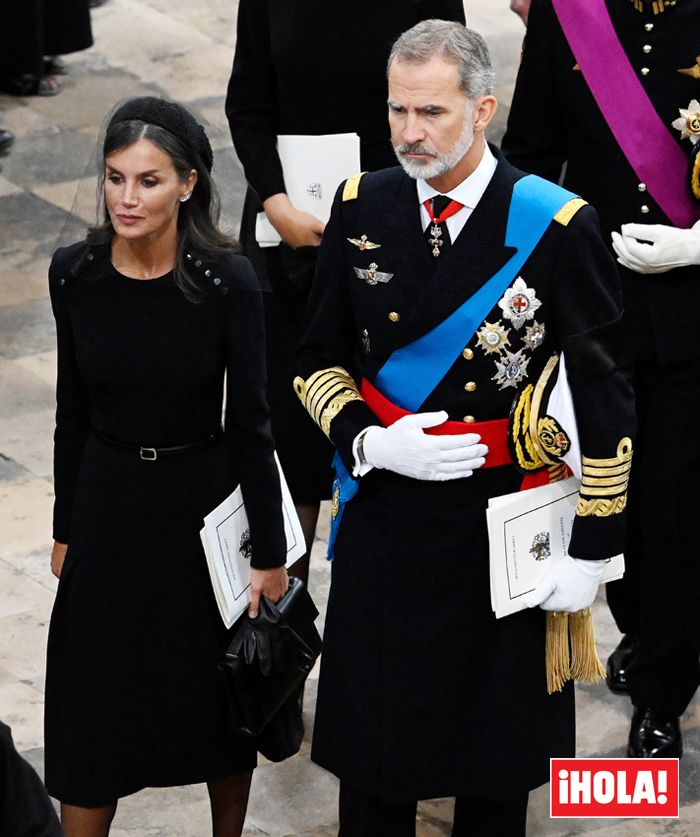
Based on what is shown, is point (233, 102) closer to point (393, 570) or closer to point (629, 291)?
point (629, 291)

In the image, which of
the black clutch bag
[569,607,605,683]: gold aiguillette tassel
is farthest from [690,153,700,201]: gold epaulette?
the black clutch bag

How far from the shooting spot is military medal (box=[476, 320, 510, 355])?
12.5ft

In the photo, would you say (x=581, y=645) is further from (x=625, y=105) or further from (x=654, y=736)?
(x=625, y=105)

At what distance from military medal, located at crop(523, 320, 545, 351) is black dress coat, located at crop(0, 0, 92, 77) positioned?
4792 millimetres

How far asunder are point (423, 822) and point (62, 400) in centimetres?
138

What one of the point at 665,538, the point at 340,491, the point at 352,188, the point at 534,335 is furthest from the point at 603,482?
the point at 665,538

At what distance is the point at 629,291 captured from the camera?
15.2 ft

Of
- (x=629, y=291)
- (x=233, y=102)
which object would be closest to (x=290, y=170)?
(x=233, y=102)

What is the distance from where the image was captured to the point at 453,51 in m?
3.74

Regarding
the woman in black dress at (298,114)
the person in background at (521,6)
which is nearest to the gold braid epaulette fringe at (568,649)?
the woman in black dress at (298,114)

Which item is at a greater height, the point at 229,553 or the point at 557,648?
the point at 229,553

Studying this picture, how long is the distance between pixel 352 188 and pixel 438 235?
0.23m

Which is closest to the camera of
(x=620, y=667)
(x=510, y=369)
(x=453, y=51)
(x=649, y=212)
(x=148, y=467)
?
(x=453, y=51)

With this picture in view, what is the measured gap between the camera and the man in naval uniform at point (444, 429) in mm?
3799
